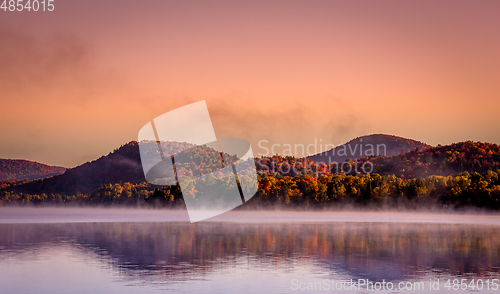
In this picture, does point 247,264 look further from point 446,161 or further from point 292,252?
point 446,161

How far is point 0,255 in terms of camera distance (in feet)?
130

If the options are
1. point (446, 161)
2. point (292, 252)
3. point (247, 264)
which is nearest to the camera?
point (247, 264)

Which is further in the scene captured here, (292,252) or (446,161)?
(446,161)

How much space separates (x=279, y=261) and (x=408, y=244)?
17.8 m

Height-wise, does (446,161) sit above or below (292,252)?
above

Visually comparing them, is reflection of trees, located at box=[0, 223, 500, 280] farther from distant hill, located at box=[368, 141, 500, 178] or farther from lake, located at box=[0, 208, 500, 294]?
distant hill, located at box=[368, 141, 500, 178]

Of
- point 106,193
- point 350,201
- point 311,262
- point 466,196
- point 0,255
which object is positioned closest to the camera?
point 311,262

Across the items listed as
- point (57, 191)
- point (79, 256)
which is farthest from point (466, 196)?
point (57, 191)

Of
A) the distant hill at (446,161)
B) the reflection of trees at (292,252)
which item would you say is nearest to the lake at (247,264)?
the reflection of trees at (292,252)

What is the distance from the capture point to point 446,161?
484 feet

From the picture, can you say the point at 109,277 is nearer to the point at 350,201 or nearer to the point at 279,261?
the point at 279,261

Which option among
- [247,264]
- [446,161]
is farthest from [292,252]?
[446,161]

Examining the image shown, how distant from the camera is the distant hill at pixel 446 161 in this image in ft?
469

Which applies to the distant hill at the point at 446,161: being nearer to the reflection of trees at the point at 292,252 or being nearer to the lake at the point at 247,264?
the reflection of trees at the point at 292,252
